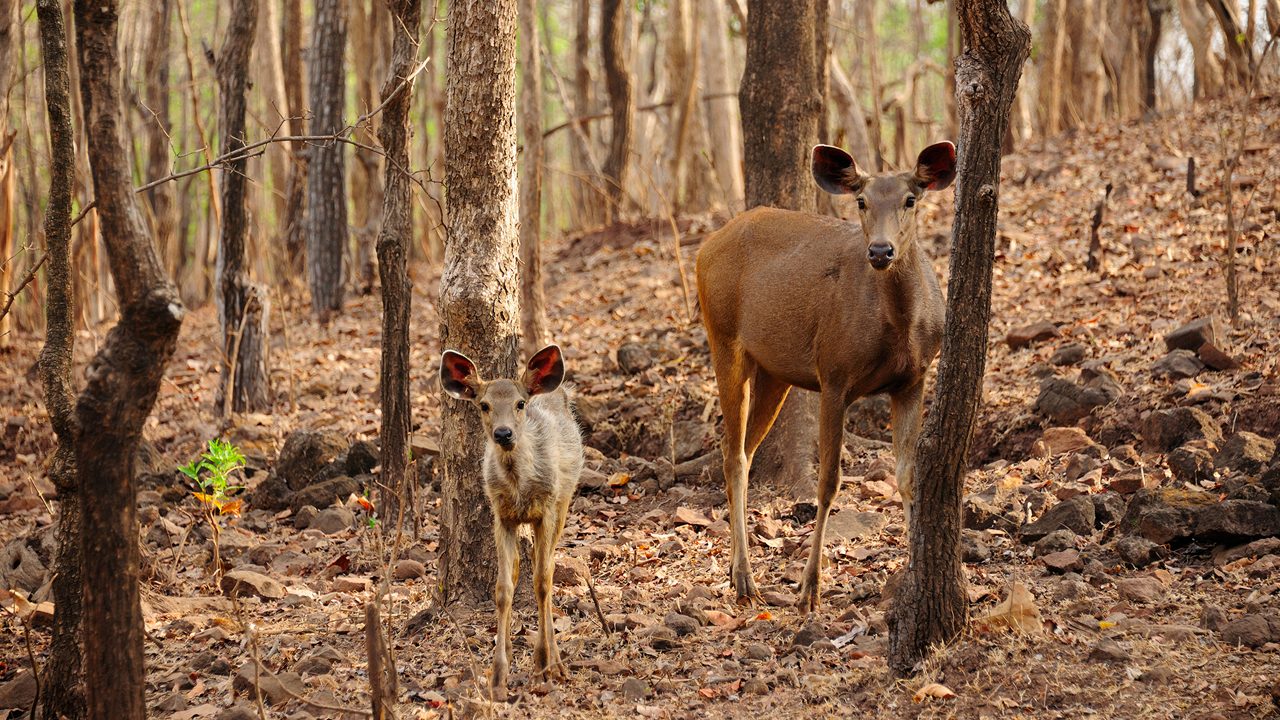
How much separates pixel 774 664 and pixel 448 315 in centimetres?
263

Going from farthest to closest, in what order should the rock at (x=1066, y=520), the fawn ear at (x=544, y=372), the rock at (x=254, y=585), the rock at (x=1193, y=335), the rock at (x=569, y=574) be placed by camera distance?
1. the rock at (x=1193, y=335)
2. the rock at (x=254, y=585)
3. the rock at (x=569, y=574)
4. the rock at (x=1066, y=520)
5. the fawn ear at (x=544, y=372)

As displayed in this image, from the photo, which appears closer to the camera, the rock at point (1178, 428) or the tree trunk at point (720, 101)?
the rock at point (1178, 428)

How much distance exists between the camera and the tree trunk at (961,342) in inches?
228

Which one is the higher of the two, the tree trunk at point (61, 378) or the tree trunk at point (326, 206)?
the tree trunk at point (326, 206)

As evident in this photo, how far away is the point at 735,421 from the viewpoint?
27.6ft

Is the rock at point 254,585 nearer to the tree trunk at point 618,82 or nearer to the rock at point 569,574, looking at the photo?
the rock at point 569,574

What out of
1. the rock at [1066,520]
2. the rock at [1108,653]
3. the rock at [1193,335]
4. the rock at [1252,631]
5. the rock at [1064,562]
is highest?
the rock at [1193,335]

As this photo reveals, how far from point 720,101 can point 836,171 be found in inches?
575

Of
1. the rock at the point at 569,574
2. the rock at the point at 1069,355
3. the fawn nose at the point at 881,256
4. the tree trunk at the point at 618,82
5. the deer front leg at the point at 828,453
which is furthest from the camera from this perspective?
the tree trunk at the point at 618,82

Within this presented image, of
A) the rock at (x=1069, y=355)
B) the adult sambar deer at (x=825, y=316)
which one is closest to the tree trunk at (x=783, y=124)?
the adult sambar deer at (x=825, y=316)

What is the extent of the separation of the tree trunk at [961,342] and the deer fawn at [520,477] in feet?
5.91

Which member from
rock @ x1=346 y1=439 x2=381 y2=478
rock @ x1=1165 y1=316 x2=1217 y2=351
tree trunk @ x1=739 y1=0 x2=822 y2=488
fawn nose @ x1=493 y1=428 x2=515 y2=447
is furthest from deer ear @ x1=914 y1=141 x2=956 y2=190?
rock @ x1=346 y1=439 x2=381 y2=478

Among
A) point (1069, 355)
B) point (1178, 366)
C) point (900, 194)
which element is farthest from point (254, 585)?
point (1178, 366)

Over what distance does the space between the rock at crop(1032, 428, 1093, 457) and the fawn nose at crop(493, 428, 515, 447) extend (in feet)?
14.5
